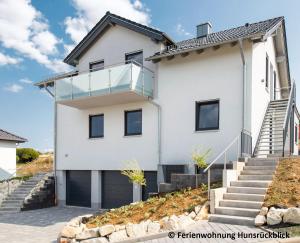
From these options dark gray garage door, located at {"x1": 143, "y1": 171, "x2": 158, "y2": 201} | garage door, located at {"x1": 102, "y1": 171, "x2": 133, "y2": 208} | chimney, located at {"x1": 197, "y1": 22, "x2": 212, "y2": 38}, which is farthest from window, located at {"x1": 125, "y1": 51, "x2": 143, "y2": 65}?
garage door, located at {"x1": 102, "y1": 171, "x2": 133, "y2": 208}

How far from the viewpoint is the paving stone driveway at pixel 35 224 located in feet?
32.1

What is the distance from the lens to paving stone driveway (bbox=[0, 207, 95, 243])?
978cm

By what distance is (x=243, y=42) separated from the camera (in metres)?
12.9

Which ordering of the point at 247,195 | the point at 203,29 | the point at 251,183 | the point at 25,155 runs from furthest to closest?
the point at 25,155 → the point at 203,29 → the point at 251,183 → the point at 247,195

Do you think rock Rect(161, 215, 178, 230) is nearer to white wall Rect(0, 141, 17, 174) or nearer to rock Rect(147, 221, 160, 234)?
rock Rect(147, 221, 160, 234)

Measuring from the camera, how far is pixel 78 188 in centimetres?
1725

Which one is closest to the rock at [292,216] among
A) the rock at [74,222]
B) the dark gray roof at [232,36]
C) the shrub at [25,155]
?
the rock at [74,222]

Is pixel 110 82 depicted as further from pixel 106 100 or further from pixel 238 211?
pixel 238 211

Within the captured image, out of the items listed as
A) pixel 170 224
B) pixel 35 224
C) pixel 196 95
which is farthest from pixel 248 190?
pixel 35 224

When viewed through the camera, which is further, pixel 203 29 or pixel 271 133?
pixel 203 29

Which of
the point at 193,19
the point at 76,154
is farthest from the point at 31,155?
the point at 193,19

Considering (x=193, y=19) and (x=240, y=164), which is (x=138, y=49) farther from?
(x=240, y=164)

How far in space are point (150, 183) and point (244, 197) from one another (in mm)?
6144

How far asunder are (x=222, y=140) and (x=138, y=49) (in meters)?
6.27
